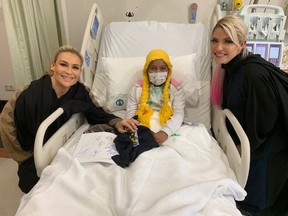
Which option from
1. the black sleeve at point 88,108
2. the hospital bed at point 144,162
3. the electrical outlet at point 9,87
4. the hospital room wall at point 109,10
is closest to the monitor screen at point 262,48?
the hospital bed at point 144,162

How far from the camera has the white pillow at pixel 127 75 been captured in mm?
1945

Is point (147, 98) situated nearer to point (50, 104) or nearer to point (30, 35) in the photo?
point (50, 104)

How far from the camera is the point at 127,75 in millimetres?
2006

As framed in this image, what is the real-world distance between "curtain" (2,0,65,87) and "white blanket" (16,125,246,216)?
0.88 metres

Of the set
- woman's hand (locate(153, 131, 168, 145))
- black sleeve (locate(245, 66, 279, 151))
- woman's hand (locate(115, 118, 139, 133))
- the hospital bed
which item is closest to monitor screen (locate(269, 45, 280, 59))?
the hospital bed

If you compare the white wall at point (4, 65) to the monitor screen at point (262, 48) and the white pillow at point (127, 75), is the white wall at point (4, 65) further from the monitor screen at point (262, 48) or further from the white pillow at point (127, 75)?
the monitor screen at point (262, 48)

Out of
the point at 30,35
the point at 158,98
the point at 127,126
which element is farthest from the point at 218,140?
the point at 30,35

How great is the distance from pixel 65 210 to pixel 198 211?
47 centimetres

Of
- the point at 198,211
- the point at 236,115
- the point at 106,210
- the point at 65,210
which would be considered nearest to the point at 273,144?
the point at 236,115

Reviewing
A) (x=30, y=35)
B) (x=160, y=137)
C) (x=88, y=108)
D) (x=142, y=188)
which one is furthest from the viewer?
(x=30, y=35)

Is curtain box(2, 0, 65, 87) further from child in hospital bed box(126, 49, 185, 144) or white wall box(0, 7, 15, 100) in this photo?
white wall box(0, 7, 15, 100)

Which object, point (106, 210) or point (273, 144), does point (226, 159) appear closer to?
point (273, 144)

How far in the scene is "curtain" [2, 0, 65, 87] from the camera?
174 centimetres

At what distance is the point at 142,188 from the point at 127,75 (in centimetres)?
111
